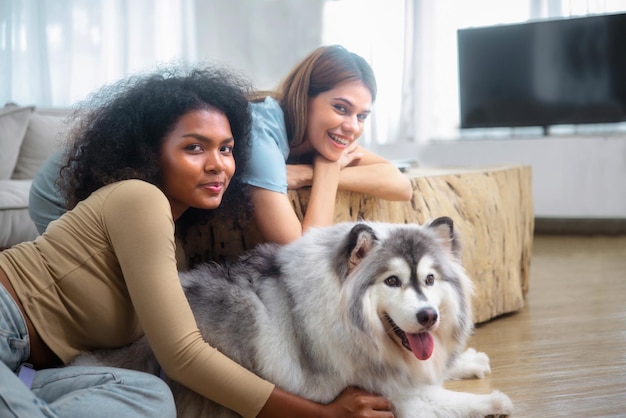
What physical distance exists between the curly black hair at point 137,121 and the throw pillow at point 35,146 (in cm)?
197

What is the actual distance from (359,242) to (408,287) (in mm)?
147

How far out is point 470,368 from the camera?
1.94m

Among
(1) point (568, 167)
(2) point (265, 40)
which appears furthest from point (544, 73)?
(2) point (265, 40)

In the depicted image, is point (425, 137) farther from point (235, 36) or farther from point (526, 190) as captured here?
point (526, 190)

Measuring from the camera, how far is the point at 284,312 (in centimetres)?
156

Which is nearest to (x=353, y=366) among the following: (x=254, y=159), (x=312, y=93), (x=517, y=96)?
(x=254, y=159)

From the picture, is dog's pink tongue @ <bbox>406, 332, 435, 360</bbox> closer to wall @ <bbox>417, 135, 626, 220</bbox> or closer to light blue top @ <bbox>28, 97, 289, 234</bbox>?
light blue top @ <bbox>28, 97, 289, 234</bbox>

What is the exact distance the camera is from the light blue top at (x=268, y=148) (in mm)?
1855

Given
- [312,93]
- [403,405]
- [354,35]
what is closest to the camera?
[403,405]

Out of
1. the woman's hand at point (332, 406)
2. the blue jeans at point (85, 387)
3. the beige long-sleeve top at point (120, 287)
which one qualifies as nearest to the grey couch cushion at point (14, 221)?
the beige long-sleeve top at point (120, 287)

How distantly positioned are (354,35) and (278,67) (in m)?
0.64

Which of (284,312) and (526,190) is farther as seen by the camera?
(526,190)

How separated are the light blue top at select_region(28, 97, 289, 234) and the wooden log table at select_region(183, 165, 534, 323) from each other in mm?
154

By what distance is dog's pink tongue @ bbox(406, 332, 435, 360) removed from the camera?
145 centimetres
